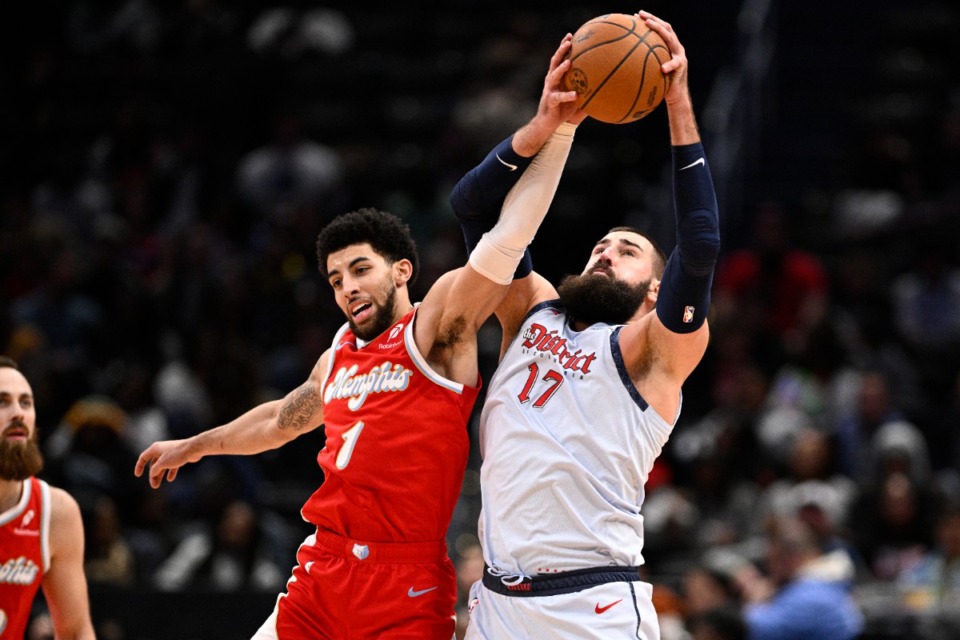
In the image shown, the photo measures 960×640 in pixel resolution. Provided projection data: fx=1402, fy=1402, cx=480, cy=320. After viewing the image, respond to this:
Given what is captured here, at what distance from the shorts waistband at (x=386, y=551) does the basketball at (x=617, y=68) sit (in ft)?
5.89

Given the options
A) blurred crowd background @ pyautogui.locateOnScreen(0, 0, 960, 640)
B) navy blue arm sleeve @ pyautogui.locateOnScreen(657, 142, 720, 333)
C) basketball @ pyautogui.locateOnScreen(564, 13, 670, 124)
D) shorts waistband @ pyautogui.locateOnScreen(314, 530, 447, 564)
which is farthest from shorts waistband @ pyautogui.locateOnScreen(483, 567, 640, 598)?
blurred crowd background @ pyautogui.locateOnScreen(0, 0, 960, 640)

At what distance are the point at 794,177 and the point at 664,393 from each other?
10.5 metres

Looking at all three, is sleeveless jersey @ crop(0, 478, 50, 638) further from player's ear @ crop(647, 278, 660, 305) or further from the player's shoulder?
player's ear @ crop(647, 278, 660, 305)

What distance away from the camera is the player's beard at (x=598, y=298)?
5656 millimetres

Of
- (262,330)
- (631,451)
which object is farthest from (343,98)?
(631,451)

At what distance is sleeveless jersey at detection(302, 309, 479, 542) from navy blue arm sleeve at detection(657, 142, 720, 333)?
3.00 ft

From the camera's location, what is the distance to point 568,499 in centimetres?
523

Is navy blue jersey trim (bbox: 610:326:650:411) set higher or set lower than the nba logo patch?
lower

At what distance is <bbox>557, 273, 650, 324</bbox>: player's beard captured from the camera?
5.66m

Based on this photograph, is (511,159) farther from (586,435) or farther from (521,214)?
(586,435)

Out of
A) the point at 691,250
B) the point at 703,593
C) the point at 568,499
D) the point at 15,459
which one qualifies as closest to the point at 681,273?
the point at 691,250

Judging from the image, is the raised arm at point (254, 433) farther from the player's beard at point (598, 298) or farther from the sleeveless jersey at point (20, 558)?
the player's beard at point (598, 298)

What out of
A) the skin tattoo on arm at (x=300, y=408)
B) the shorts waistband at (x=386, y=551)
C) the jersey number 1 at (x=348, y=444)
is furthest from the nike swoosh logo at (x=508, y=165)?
the shorts waistband at (x=386, y=551)

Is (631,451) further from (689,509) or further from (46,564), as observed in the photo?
(689,509)
